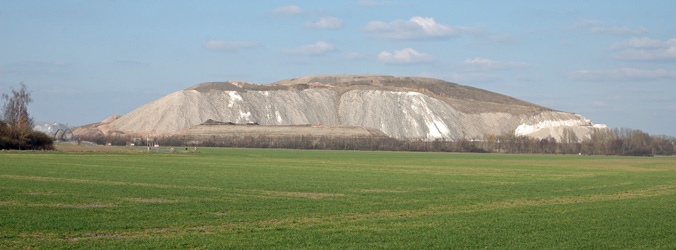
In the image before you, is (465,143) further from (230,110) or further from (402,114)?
(230,110)

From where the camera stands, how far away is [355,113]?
170 metres

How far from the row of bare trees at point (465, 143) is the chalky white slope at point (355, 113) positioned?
1878 cm

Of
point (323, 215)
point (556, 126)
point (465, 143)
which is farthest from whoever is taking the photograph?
point (556, 126)

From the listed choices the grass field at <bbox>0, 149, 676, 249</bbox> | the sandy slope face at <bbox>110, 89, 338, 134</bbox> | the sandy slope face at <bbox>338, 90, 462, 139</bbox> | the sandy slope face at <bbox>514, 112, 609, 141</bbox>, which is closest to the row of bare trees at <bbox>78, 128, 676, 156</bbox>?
the sandy slope face at <bbox>514, 112, 609, 141</bbox>

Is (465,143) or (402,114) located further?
(402,114)

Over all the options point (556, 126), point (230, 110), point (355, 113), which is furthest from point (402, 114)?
point (230, 110)

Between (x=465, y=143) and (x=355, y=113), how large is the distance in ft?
155

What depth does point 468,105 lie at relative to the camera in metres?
180

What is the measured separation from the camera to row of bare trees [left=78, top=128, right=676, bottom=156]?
12144 centimetres

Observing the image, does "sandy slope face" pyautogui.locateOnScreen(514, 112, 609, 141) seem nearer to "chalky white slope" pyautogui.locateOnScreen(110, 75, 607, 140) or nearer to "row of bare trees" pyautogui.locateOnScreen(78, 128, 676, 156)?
"chalky white slope" pyautogui.locateOnScreen(110, 75, 607, 140)

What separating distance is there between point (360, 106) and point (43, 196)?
14914 cm

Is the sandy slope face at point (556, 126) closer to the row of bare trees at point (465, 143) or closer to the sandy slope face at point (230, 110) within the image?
the row of bare trees at point (465, 143)

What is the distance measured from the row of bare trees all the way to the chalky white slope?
61.6ft

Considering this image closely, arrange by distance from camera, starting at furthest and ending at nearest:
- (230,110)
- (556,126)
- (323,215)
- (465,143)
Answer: (230,110)
(556,126)
(465,143)
(323,215)
